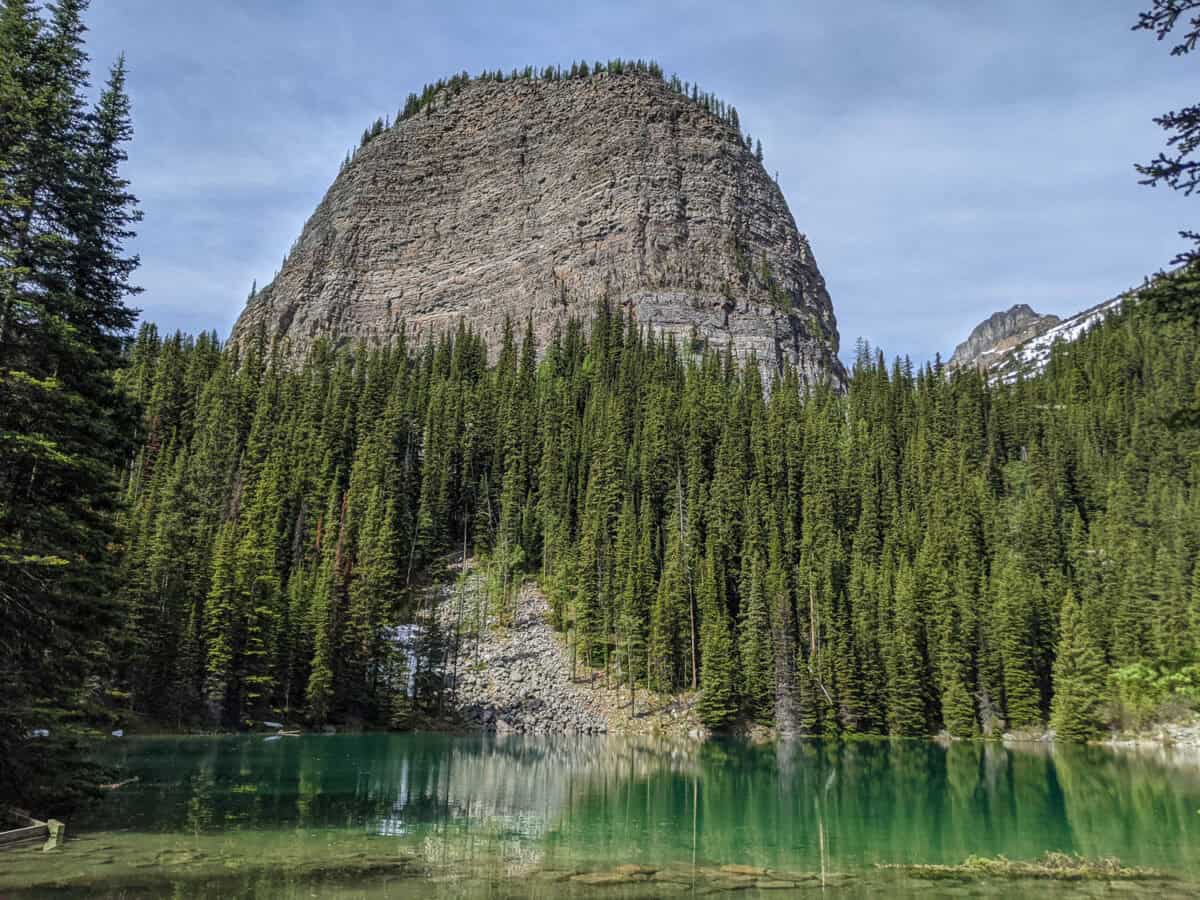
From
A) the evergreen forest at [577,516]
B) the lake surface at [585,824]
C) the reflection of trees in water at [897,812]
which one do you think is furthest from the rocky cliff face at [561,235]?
the lake surface at [585,824]

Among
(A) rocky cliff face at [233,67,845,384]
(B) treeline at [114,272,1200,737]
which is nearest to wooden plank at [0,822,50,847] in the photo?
(B) treeline at [114,272,1200,737]

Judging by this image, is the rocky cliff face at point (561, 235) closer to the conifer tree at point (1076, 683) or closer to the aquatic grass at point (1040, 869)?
the conifer tree at point (1076, 683)

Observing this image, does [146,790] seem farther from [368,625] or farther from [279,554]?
[279,554]

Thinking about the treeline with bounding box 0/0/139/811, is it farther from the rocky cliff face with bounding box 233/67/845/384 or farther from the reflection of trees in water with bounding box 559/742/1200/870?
the rocky cliff face with bounding box 233/67/845/384

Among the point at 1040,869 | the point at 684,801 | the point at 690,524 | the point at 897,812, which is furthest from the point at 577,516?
the point at 1040,869

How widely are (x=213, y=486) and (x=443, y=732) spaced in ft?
129

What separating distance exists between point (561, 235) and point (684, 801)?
379ft

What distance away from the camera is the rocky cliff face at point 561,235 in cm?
13088

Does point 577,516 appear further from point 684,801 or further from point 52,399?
point 52,399

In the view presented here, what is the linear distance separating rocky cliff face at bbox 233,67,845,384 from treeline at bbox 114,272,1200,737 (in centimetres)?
1404

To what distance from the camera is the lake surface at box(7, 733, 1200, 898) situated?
19.1 m

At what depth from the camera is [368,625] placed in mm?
72125

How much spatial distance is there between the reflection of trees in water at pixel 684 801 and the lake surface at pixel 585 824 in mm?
145

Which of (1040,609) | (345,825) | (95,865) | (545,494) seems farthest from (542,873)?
(545,494)
